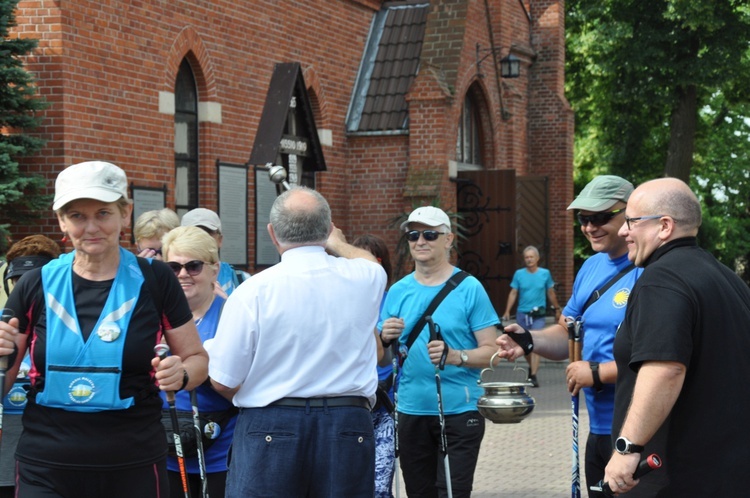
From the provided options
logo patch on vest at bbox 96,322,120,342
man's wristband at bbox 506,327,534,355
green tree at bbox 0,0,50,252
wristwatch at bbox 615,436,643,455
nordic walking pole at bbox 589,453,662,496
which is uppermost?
green tree at bbox 0,0,50,252

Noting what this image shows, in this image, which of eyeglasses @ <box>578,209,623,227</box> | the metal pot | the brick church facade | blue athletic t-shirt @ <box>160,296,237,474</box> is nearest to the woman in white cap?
blue athletic t-shirt @ <box>160,296,237,474</box>

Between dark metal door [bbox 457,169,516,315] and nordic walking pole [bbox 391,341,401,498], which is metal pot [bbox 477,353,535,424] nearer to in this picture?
nordic walking pole [bbox 391,341,401,498]

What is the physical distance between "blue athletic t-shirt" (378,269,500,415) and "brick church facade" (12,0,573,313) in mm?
7357

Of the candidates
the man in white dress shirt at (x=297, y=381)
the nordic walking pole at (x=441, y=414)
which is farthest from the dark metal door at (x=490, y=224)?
the man in white dress shirt at (x=297, y=381)

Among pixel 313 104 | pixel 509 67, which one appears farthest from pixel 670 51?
A: pixel 313 104

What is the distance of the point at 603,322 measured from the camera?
225 inches

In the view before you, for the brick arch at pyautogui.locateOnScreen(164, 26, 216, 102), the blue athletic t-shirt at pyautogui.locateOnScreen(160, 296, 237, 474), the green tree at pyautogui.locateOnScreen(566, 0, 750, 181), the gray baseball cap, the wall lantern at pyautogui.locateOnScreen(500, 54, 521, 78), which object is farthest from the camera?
the green tree at pyautogui.locateOnScreen(566, 0, 750, 181)

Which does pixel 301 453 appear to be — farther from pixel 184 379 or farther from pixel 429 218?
pixel 429 218

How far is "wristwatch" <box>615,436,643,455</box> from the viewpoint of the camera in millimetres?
4191

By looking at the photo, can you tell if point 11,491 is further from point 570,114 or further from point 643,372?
point 570,114

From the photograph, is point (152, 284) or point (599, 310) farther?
point (599, 310)

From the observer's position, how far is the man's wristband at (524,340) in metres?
5.94

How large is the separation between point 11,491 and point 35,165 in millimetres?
8518

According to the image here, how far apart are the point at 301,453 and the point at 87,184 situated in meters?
1.29
